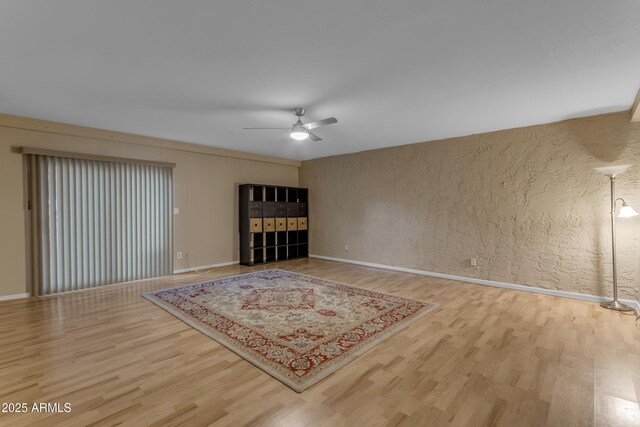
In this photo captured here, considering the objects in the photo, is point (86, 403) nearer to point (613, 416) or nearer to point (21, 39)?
point (21, 39)

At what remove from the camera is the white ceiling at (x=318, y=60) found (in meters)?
1.94

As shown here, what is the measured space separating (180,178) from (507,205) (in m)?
5.88

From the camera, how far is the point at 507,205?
4750mm

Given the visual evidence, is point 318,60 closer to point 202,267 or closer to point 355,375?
point 355,375

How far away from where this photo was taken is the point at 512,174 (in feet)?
15.4

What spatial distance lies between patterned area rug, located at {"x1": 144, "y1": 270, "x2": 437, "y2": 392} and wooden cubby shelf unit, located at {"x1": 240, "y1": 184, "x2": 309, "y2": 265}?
1649mm

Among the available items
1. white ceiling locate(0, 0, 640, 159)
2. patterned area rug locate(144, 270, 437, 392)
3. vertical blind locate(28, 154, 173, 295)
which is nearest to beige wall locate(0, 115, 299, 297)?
vertical blind locate(28, 154, 173, 295)

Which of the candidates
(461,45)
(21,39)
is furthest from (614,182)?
(21,39)

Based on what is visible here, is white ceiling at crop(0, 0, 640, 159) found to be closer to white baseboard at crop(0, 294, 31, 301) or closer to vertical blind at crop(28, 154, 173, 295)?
vertical blind at crop(28, 154, 173, 295)

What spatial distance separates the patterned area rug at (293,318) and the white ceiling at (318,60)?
255 centimetres

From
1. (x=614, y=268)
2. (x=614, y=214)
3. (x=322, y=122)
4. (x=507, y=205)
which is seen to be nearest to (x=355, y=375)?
(x=322, y=122)

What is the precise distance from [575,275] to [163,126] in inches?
257

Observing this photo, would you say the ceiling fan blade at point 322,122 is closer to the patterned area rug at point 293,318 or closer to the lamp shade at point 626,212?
the patterned area rug at point 293,318

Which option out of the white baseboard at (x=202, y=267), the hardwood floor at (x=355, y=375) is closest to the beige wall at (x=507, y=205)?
the hardwood floor at (x=355, y=375)
